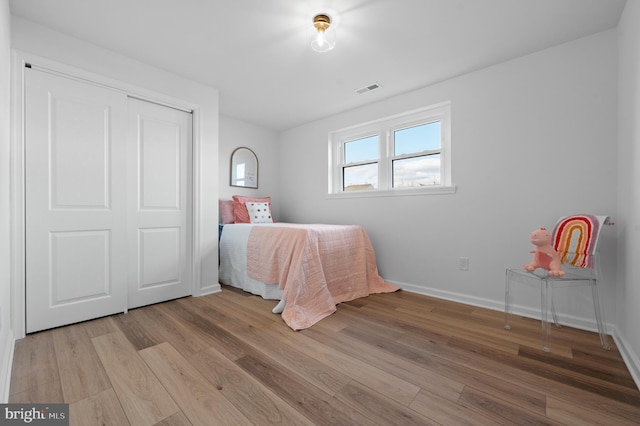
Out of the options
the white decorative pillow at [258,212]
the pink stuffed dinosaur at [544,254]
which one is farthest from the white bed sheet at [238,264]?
the pink stuffed dinosaur at [544,254]

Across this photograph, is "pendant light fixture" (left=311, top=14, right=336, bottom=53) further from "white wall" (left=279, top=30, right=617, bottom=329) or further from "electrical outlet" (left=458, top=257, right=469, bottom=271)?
"electrical outlet" (left=458, top=257, right=469, bottom=271)

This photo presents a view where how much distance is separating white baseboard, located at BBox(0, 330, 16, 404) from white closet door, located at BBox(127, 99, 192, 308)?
0.81 metres

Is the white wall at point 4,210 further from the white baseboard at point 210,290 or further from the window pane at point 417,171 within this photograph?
the window pane at point 417,171

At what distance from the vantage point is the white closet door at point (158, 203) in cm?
247

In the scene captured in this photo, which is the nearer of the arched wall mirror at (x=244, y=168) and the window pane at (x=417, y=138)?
the window pane at (x=417, y=138)

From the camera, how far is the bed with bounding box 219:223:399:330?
2.34 m

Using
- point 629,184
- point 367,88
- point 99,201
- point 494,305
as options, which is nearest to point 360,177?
point 367,88

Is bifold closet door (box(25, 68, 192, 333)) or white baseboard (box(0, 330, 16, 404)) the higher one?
bifold closet door (box(25, 68, 192, 333))

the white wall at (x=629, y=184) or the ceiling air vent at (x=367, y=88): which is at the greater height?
the ceiling air vent at (x=367, y=88)

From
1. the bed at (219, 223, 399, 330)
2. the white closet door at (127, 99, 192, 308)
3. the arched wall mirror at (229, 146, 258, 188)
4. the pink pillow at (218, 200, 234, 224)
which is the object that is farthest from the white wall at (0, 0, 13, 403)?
the arched wall mirror at (229, 146, 258, 188)

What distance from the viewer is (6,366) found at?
1440mm

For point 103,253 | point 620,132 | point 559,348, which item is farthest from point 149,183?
point 620,132

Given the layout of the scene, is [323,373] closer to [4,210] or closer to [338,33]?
[4,210]

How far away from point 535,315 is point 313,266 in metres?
1.90
